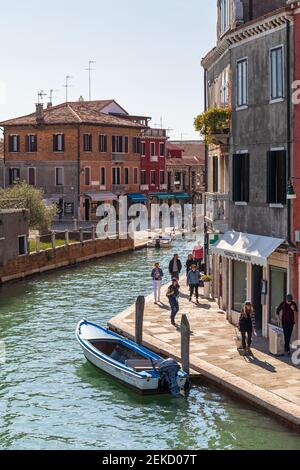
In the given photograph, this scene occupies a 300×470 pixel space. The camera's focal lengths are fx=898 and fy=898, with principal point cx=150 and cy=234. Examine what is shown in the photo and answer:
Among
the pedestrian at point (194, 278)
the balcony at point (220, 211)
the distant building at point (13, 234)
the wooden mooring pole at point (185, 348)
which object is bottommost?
the wooden mooring pole at point (185, 348)

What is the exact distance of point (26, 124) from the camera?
220ft

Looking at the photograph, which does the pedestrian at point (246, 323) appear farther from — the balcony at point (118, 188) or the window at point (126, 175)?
the window at point (126, 175)

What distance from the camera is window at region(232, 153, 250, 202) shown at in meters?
23.3

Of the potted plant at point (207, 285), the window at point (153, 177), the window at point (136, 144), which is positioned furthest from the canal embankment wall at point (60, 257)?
the window at point (153, 177)

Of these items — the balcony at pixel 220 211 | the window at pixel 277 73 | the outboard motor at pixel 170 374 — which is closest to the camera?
the outboard motor at pixel 170 374

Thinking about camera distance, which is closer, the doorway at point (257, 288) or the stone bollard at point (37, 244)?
the doorway at point (257, 288)

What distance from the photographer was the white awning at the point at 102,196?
66.3 metres

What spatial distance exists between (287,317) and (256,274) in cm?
300

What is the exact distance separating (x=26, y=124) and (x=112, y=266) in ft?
79.7

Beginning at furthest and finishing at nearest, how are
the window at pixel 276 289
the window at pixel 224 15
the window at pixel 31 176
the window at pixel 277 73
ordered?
the window at pixel 31 176, the window at pixel 224 15, the window at pixel 276 289, the window at pixel 277 73

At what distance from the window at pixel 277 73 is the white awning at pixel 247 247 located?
3.45 m

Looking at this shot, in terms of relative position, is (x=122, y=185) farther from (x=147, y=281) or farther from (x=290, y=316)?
(x=290, y=316)

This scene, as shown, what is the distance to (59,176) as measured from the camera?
66500 mm
